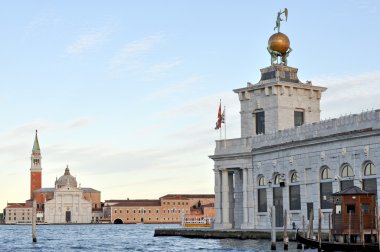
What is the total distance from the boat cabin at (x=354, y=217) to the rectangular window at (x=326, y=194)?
9.19 metres

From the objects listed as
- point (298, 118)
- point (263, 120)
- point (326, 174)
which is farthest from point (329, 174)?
point (263, 120)

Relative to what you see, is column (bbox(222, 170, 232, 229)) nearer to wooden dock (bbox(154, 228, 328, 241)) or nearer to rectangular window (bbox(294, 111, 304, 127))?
wooden dock (bbox(154, 228, 328, 241))

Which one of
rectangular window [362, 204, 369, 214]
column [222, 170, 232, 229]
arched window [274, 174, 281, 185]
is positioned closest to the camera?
rectangular window [362, 204, 369, 214]

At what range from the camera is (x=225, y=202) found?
64.9 metres

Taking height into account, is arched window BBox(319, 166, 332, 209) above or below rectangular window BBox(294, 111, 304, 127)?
below

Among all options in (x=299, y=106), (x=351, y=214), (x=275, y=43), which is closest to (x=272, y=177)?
(x=299, y=106)

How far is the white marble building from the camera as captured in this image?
51531 mm

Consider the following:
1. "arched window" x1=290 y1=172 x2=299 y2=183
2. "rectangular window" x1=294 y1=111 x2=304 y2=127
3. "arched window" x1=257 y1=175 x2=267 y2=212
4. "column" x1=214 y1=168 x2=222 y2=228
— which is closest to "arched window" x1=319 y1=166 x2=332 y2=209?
"arched window" x1=290 y1=172 x2=299 y2=183

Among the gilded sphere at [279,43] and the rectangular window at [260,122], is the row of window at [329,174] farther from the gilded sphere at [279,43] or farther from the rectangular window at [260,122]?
the gilded sphere at [279,43]

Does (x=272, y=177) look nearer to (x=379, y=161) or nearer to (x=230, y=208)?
(x=230, y=208)

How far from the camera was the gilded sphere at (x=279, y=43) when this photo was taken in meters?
66.0

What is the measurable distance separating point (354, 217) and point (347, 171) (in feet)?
30.3

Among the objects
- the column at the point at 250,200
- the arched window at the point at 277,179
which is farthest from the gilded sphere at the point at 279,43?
the arched window at the point at 277,179

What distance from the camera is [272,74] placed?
65.3 metres
